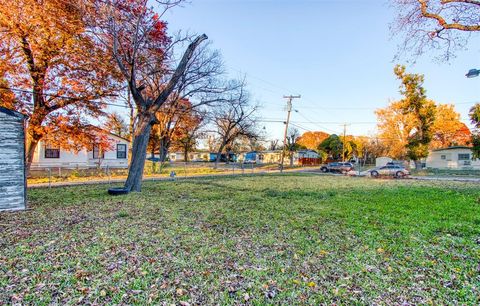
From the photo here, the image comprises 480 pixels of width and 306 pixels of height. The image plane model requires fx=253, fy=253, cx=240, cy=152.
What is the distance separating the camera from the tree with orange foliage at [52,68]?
1025cm

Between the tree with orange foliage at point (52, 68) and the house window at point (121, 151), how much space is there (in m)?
11.9

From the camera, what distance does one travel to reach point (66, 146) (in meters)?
12.9

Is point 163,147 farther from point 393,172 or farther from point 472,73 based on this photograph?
point 472,73

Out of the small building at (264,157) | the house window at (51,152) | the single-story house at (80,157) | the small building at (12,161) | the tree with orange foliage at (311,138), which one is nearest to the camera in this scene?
the small building at (12,161)

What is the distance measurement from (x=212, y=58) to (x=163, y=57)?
335cm

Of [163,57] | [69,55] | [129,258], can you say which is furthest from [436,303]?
[69,55]

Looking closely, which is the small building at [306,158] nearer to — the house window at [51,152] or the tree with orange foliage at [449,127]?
the tree with orange foliage at [449,127]

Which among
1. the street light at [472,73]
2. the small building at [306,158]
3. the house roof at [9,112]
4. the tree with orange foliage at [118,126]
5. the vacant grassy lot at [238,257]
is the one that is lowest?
the vacant grassy lot at [238,257]

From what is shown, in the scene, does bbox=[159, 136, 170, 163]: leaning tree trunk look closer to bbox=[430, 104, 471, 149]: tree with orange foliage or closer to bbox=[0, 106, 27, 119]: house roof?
bbox=[0, 106, 27, 119]: house roof

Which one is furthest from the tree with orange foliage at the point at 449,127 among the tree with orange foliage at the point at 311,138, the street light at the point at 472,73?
the street light at the point at 472,73

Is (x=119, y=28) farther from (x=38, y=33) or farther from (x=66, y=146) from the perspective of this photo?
(x=66, y=146)

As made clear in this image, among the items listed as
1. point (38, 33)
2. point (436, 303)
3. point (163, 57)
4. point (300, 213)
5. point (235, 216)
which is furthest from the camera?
point (163, 57)

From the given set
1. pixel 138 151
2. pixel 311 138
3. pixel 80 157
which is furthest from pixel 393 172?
pixel 311 138

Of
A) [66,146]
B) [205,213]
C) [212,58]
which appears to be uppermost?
[212,58]
